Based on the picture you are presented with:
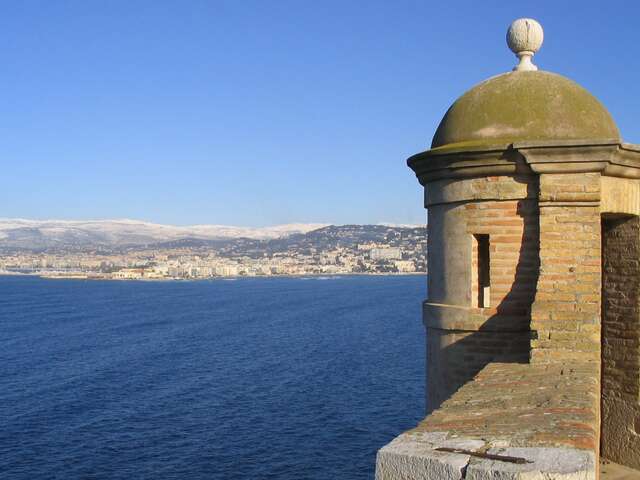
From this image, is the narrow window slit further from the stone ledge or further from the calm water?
the calm water

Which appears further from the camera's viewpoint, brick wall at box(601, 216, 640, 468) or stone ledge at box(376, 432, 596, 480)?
brick wall at box(601, 216, 640, 468)

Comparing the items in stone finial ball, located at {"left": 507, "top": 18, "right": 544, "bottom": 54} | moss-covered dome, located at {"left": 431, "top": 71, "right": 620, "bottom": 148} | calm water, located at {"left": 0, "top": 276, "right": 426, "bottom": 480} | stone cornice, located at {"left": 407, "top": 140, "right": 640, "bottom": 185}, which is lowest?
calm water, located at {"left": 0, "top": 276, "right": 426, "bottom": 480}

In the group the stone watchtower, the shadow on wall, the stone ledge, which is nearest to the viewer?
the stone ledge

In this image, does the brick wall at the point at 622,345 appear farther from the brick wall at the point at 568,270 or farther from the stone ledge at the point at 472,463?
the stone ledge at the point at 472,463

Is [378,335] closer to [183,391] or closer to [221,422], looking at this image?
[183,391]

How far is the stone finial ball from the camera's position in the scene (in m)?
7.04

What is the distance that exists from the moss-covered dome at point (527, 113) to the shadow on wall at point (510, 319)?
530mm

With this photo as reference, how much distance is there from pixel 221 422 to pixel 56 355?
26.5 meters

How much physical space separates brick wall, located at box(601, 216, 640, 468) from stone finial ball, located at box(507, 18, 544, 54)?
6.19ft

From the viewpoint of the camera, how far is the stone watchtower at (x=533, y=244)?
5879 mm

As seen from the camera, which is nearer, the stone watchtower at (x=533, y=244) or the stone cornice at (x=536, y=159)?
the stone watchtower at (x=533, y=244)

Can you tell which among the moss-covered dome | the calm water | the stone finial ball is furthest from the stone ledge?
the calm water

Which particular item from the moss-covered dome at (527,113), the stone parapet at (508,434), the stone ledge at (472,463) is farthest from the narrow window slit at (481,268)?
the stone ledge at (472,463)

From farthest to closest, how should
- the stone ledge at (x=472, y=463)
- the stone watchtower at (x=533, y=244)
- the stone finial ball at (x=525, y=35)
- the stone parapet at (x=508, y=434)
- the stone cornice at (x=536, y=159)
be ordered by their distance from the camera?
the stone finial ball at (x=525, y=35) < the stone cornice at (x=536, y=159) < the stone watchtower at (x=533, y=244) < the stone parapet at (x=508, y=434) < the stone ledge at (x=472, y=463)
